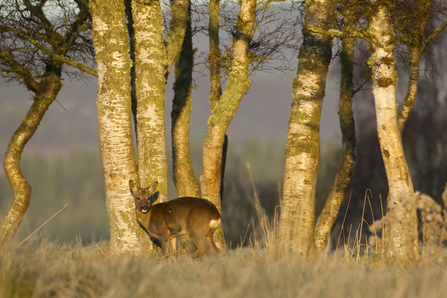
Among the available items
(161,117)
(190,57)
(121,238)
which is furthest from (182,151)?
(121,238)

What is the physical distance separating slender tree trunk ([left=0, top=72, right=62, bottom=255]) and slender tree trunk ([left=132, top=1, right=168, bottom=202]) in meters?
7.77

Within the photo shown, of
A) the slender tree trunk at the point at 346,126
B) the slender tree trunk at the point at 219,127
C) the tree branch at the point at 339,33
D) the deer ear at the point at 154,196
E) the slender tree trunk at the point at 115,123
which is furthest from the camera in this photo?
the slender tree trunk at the point at 346,126

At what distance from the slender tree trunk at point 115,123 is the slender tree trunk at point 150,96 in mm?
609

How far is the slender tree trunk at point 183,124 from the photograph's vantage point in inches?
475

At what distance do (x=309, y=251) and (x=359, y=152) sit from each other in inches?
697

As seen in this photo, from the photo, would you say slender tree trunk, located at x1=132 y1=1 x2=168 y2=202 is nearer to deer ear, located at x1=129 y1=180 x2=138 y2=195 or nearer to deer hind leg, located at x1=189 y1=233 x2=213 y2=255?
deer ear, located at x1=129 y1=180 x2=138 y2=195

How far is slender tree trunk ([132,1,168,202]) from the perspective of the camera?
7.95 m

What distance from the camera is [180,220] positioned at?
7.61m

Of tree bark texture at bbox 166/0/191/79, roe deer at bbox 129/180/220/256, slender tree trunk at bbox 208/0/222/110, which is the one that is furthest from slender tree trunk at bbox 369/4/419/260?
slender tree trunk at bbox 208/0/222/110

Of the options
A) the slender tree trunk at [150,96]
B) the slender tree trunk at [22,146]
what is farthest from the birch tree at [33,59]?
the slender tree trunk at [150,96]

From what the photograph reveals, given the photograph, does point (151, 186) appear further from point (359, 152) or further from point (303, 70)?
point (359, 152)

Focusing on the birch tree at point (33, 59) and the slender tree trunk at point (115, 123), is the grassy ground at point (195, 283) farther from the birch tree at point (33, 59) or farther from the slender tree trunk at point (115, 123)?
the birch tree at point (33, 59)

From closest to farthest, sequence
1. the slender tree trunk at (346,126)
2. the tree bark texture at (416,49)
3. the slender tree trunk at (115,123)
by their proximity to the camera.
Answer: the slender tree trunk at (115,123) → the tree bark texture at (416,49) → the slender tree trunk at (346,126)

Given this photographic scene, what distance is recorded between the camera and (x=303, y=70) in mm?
8680
